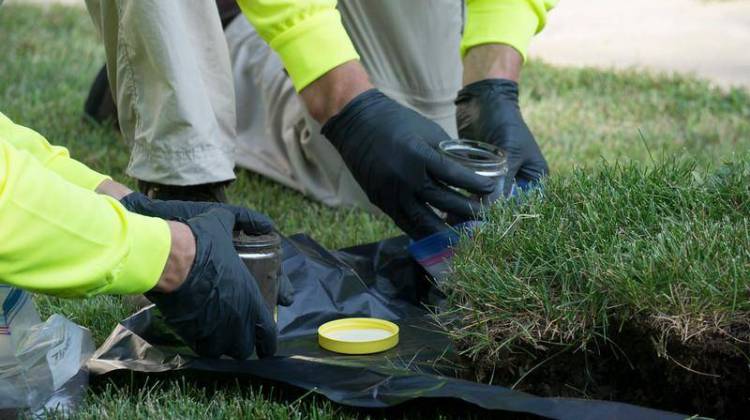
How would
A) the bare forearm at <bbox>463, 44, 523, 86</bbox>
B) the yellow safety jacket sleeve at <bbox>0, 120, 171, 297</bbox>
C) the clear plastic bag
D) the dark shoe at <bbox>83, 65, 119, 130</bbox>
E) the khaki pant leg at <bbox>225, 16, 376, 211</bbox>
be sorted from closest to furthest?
the yellow safety jacket sleeve at <bbox>0, 120, 171, 297</bbox> < the clear plastic bag < the bare forearm at <bbox>463, 44, 523, 86</bbox> < the khaki pant leg at <bbox>225, 16, 376, 211</bbox> < the dark shoe at <bbox>83, 65, 119, 130</bbox>

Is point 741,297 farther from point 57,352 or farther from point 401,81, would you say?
point 401,81

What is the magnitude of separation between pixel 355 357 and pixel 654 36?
163 inches

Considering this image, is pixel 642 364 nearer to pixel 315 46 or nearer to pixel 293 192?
pixel 315 46

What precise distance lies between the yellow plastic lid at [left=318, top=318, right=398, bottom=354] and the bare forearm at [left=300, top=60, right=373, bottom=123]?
0.50m

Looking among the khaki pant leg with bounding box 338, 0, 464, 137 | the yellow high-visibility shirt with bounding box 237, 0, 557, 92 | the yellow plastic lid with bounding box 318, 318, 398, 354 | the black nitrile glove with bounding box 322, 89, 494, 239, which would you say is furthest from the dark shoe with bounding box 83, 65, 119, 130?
the yellow plastic lid with bounding box 318, 318, 398, 354

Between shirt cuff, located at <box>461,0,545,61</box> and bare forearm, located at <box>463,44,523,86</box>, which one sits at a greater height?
shirt cuff, located at <box>461,0,545,61</box>

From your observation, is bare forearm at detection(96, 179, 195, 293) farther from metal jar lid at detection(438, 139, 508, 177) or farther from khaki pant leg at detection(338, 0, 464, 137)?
khaki pant leg at detection(338, 0, 464, 137)

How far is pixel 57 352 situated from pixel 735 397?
1.14m

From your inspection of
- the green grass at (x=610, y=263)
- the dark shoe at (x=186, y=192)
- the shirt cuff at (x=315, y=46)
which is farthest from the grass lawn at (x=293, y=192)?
the shirt cuff at (x=315, y=46)

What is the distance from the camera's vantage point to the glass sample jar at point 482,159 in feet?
7.12

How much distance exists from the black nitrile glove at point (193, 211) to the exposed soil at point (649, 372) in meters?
0.47

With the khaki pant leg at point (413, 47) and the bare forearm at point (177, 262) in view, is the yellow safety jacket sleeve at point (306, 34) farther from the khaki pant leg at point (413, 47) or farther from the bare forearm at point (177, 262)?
the bare forearm at point (177, 262)

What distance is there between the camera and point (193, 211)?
1.91 meters

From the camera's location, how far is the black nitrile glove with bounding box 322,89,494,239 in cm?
214
